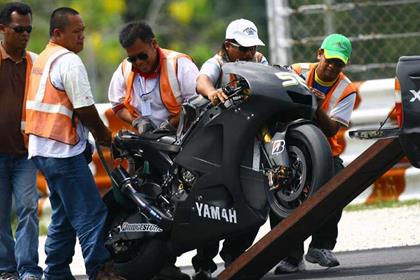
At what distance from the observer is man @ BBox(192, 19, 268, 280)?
9.25m

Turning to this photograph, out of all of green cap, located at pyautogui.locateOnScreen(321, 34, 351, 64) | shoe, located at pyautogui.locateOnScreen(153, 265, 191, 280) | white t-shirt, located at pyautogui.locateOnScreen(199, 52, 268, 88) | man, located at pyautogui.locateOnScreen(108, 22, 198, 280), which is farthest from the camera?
shoe, located at pyautogui.locateOnScreen(153, 265, 191, 280)

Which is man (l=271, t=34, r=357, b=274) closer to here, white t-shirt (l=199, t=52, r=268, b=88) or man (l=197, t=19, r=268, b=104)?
man (l=197, t=19, r=268, b=104)

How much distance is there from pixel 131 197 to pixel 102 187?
411 cm

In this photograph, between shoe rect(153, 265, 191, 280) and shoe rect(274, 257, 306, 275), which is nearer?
shoe rect(153, 265, 191, 280)

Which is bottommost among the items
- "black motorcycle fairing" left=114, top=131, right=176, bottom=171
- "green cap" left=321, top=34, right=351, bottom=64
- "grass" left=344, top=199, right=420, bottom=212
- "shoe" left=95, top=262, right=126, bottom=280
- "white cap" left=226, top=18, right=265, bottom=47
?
"grass" left=344, top=199, right=420, bottom=212

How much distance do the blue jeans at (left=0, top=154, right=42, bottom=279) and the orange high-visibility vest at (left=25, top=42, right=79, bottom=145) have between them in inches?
31.6

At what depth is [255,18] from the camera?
37.1 metres

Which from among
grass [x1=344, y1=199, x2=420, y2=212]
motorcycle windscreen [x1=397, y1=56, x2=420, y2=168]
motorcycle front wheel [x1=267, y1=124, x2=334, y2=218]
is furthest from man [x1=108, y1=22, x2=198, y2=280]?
grass [x1=344, y1=199, x2=420, y2=212]

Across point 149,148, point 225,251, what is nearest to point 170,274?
point 225,251

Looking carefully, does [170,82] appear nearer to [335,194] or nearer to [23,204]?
[23,204]

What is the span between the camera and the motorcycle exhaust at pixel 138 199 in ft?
30.3

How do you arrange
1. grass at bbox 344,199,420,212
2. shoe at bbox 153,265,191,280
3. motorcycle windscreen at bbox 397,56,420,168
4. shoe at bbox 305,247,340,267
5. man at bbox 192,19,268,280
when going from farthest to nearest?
A: grass at bbox 344,199,420,212, shoe at bbox 305,247,340,267, shoe at bbox 153,265,191,280, man at bbox 192,19,268,280, motorcycle windscreen at bbox 397,56,420,168

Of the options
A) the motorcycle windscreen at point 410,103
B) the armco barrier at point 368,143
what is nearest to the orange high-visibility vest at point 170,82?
the motorcycle windscreen at point 410,103

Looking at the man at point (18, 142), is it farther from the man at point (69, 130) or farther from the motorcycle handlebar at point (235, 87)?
the motorcycle handlebar at point (235, 87)
